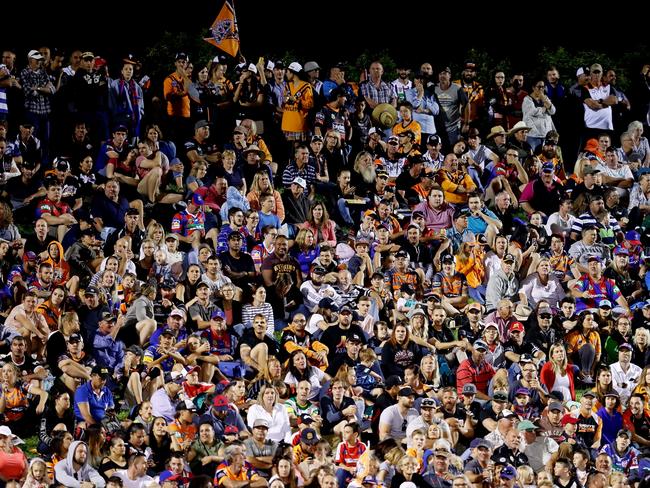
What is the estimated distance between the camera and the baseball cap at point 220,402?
17391 mm

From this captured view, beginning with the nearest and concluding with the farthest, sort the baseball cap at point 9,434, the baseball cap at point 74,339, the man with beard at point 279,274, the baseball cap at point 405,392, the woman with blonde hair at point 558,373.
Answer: the baseball cap at point 9,434 < the baseball cap at point 74,339 < the baseball cap at point 405,392 < the woman with blonde hair at point 558,373 < the man with beard at point 279,274

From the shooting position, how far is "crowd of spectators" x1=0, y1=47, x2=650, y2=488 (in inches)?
680

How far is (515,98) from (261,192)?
5.21 m

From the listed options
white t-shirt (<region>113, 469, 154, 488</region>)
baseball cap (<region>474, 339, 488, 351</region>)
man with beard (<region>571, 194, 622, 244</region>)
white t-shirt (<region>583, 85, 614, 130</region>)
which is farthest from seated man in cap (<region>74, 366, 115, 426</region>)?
white t-shirt (<region>583, 85, 614, 130</region>)

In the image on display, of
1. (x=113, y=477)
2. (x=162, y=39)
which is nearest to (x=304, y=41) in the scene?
(x=162, y=39)

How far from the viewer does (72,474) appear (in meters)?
16.3

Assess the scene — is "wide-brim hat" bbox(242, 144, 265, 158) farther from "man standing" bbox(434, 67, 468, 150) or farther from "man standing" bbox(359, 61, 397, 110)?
"man standing" bbox(434, 67, 468, 150)

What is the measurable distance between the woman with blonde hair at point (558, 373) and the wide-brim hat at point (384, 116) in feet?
18.0

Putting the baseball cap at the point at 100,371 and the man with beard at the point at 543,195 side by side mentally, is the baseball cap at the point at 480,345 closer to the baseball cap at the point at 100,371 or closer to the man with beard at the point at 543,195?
the man with beard at the point at 543,195

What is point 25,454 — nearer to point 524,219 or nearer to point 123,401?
point 123,401

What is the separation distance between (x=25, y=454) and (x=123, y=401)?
53.0 inches

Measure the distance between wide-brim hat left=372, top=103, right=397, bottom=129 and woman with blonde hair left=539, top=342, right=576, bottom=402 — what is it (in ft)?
18.0

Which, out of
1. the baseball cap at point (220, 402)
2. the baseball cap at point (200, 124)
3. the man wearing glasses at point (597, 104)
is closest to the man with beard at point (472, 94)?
the man wearing glasses at point (597, 104)

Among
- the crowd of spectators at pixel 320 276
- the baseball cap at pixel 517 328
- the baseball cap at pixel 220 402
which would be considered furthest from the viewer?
the baseball cap at pixel 517 328
